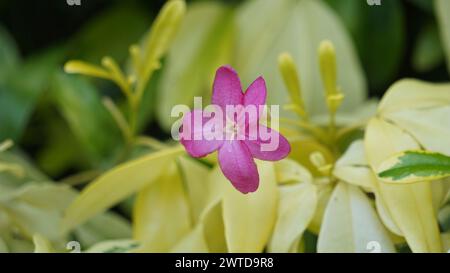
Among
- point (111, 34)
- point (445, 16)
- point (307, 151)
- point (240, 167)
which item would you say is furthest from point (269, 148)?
point (111, 34)

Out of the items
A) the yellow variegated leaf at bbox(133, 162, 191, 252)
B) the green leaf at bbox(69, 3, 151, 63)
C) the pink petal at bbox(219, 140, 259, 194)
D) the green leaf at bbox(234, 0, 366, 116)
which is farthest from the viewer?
the green leaf at bbox(69, 3, 151, 63)

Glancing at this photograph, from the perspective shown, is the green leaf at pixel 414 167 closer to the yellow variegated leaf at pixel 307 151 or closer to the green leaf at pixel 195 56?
the yellow variegated leaf at pixel 307 151

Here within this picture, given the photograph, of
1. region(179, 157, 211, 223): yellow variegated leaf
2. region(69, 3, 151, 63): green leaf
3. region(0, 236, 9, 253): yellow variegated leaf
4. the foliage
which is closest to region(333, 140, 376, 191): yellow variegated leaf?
the foliage

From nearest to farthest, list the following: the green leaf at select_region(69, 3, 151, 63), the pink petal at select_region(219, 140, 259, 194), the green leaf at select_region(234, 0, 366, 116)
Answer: the pink petal at select_region(219, 140, 259, 194) → the green leaf at select_region(234, 0, 366, 116) → the green leaf at select_region(69, 3, 151, 63)

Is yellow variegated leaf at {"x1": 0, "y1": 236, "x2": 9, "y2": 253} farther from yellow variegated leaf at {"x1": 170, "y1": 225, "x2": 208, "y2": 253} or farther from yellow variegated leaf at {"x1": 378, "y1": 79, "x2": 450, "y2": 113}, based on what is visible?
yellow variegated leaf at {"x1": 378, "y1": 79, "x2": 450, "y2": 113}

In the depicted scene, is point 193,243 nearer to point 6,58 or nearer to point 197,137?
point 197,137

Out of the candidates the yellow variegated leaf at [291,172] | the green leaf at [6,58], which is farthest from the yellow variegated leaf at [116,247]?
the green leaf at [6,58]

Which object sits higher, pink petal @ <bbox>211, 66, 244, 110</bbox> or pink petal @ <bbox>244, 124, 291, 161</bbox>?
pink petal @ <bbox>211, 66, 244, 110</bbox>
